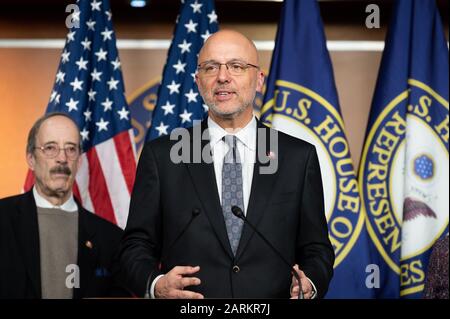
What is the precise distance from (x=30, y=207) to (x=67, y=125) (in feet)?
1.50

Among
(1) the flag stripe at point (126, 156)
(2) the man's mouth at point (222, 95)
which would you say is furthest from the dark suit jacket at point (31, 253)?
(2) the man's mouth at point (222, 95)

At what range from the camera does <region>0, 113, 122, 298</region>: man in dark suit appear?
3.28 meters

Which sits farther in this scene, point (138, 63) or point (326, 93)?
point (138, 63)

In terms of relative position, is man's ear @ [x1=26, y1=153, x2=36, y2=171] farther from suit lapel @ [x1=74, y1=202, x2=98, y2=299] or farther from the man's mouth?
the man's mouth

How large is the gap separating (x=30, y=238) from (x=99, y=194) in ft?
2.30

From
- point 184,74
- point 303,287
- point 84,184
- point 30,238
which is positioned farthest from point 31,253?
point 303,287

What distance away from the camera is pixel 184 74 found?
161 inches

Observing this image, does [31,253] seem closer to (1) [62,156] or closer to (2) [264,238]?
(1) [62,156]

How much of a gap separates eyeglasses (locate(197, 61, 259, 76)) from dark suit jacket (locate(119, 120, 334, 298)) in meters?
0.24

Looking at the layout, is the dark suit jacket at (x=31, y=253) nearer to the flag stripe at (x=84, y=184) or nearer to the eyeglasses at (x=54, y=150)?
the eyeglasses at (x=54, y=150)

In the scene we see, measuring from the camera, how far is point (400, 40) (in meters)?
4.12
